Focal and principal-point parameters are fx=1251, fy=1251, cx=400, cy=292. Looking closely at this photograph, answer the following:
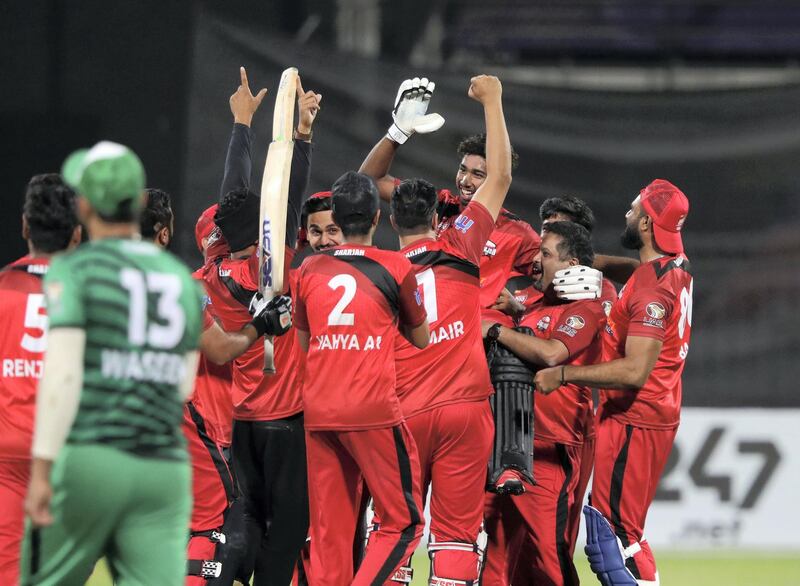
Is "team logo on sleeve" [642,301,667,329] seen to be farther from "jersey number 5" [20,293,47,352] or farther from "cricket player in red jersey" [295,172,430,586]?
"jersey number 5" [20,293,47,352]

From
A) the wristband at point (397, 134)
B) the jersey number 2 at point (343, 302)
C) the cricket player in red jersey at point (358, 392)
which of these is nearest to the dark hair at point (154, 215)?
the cricket player in red jersey at point (358, 392)

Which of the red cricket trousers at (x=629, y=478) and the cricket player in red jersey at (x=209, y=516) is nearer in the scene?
the cricket player in red jersey at (x=209, y=516)

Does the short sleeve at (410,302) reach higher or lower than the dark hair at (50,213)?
lower

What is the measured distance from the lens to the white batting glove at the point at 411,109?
580cm

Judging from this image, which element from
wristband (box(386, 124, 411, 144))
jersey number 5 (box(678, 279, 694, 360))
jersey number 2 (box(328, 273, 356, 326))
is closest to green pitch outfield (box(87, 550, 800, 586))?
jersey number 5 (box(678, 279, 694, 360))

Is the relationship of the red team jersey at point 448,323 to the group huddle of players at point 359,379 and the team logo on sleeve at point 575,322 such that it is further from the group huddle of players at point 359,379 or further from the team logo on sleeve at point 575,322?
the team logo on sleeve at point 575,322

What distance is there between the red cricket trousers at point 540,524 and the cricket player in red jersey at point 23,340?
2298 mm

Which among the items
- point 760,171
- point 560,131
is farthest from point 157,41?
point 760,171

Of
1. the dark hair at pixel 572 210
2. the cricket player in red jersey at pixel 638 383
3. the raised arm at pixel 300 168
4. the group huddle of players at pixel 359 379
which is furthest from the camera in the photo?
the dark hair at pixel 572 210

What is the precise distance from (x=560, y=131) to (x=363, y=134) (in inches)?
56.8

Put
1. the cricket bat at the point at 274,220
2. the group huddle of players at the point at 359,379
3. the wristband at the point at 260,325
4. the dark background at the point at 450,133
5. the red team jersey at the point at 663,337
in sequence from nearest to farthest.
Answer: the group huddle of players at the point at 359,379 < the wristband at the point at 260,325 < the cricket bat at the point at 274,220 < the red team jersey at the point at 663,337 < the dark background at the point at 450,133

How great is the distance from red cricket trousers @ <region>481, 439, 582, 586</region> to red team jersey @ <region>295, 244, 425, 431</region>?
1064 millimetres

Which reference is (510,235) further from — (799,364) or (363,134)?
(799,364)

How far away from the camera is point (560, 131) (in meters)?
9.10
